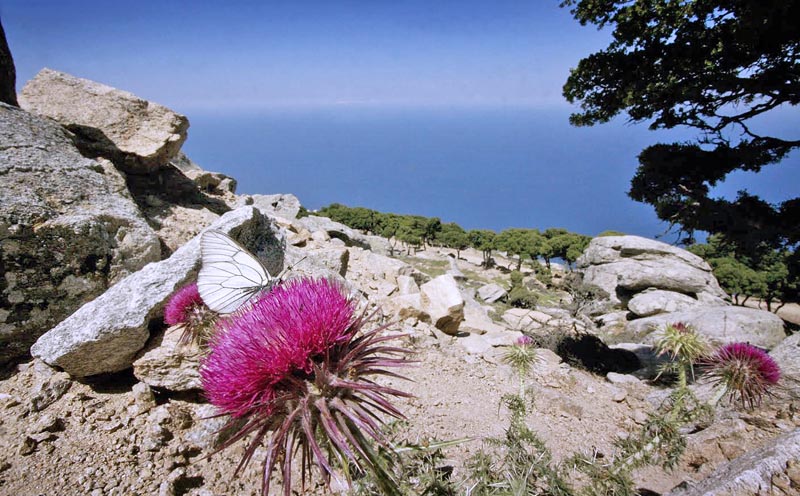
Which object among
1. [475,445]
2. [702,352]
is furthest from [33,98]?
[702,352]

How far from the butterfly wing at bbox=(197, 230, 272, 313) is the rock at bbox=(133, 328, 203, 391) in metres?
1.24

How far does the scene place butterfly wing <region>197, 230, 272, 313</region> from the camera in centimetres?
340

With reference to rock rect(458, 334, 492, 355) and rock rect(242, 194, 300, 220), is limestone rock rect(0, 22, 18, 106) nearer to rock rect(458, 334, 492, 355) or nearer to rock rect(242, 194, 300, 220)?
rock rect(458, 334, 492, 355)

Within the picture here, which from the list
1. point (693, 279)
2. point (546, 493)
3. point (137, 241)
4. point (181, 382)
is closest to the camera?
point (546, 493)

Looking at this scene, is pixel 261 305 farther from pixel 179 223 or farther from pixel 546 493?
pixel 179 223

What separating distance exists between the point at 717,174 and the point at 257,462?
42.1 ft

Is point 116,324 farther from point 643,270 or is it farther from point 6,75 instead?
point 643,270

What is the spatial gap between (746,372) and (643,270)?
75.5 ft

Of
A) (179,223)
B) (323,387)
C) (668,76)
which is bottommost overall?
(179,223)

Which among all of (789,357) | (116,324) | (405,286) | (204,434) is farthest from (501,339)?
(116,324)

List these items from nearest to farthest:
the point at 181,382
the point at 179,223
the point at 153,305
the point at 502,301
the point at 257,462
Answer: the point at 257,462
the point at 181,382
the point at 153,305
the point at 179,223
the point at 502,301

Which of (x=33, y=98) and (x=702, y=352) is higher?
(x=33, y=98)

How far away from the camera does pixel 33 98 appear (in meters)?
8.54

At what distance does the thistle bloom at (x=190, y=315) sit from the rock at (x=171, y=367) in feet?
0.66
